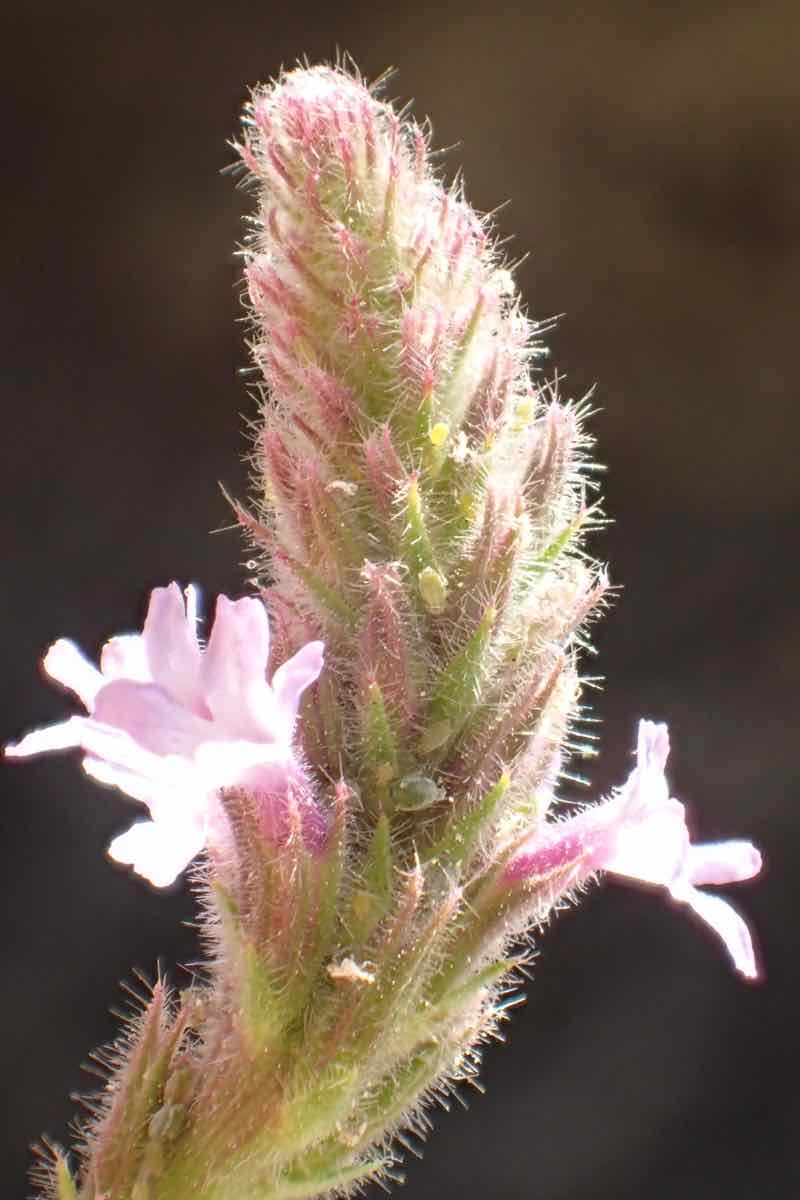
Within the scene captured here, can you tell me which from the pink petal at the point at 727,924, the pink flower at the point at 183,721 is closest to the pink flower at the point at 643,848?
the pink petal at the point at 727,924

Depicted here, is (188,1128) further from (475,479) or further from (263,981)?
(475,479)

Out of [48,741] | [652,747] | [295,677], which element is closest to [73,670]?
[48,741]

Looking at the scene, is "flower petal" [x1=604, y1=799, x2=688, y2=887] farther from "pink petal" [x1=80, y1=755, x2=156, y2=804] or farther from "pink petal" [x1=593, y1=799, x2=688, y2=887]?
"pink petal" [x1=80, y1=755, x2=156, y2=804]

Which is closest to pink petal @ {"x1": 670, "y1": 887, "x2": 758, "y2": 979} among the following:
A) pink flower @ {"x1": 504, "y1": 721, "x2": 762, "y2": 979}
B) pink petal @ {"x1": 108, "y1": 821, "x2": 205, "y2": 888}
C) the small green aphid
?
pink flower @ {"x1": 504, "y1": 721, "x2": 762, "y2": 979}

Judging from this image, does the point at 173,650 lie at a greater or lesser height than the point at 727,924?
greater

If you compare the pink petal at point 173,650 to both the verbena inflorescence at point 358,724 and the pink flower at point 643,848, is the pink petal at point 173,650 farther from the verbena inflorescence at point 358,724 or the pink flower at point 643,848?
the pink flower at point 643,848

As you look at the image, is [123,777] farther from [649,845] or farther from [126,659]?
[649,845]

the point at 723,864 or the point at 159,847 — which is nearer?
the point at 159,847
